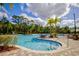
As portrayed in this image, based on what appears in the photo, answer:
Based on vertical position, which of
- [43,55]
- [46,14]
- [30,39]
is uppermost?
[46,14]

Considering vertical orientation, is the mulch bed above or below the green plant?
below

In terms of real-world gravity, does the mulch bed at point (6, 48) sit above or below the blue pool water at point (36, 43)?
below

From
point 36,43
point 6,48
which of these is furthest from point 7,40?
point 36,43

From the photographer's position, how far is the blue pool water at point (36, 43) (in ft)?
5.74

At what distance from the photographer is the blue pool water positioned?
1751 millimetres

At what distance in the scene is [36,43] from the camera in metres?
1.75

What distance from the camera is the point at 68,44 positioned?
1747 millimetres

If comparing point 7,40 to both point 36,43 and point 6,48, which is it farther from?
point 36,43

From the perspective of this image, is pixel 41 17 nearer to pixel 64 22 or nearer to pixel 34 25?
pixel 34 25

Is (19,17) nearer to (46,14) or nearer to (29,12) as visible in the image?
(29,12)

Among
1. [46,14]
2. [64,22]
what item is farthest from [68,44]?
[46,14]

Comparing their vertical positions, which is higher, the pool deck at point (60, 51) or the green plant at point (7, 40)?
the green plant at point (7, 40)

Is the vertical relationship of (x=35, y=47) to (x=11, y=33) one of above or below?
below

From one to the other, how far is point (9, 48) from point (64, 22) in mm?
577
